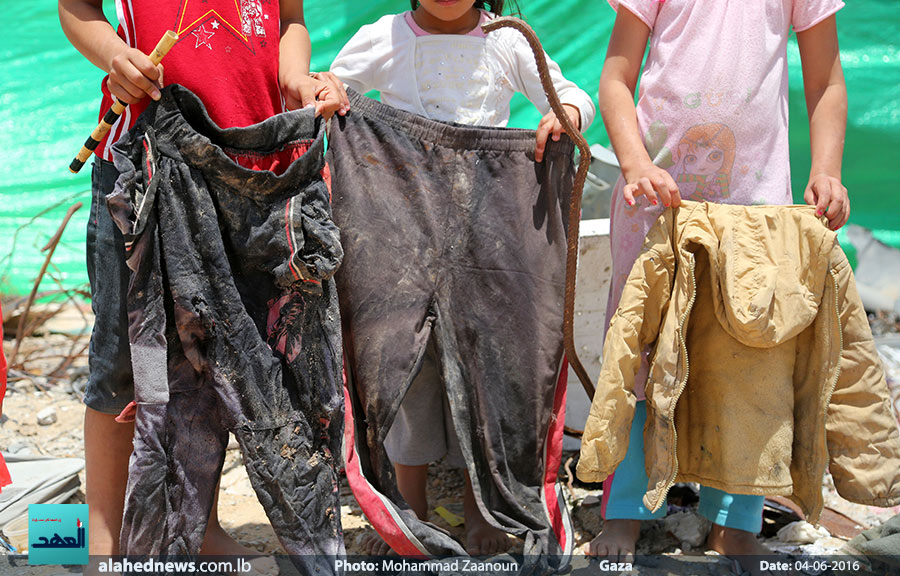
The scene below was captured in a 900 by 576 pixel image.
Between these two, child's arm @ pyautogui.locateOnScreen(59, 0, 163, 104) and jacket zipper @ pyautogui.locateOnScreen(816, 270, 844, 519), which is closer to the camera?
child's arm @ pyautogui.locateOnScreen(59, 0, 163, 104)

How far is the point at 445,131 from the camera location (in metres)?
2.21

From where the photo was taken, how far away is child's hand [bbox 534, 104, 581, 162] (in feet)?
7.30

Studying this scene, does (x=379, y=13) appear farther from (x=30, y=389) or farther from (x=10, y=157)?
(x=30, y=389)

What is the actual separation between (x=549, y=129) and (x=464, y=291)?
53 centimetres

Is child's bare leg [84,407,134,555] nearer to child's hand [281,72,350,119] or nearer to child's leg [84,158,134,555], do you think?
child's leg [84,158,134,555]

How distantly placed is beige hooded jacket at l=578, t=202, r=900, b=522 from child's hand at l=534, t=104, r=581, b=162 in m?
0.40

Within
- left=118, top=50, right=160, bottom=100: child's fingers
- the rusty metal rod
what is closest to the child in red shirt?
left=118, top=50, right=160, bottom=100: child's fingers

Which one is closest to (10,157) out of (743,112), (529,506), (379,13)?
(379,13)

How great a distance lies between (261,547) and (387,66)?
1.53 m

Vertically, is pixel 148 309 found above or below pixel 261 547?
above

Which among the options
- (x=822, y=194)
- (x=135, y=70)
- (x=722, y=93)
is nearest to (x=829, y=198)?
(x=822, y=194)

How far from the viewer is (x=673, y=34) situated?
2.16 m

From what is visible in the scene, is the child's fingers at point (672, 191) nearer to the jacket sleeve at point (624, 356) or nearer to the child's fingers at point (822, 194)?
the jacket sleeve at point (624, 356)

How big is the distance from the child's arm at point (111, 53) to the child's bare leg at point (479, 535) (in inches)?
54.3
